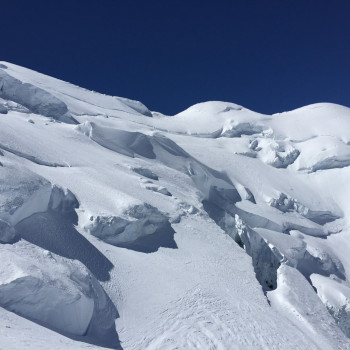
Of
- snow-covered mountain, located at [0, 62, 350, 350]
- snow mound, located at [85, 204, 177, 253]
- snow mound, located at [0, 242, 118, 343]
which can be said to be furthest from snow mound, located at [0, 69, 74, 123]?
snow mound, located at [0, 242, 118, 343]

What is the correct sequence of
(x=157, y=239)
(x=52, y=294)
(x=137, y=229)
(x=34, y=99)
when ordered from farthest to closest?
(x=34, y=99)
(x=157, y=239)
(x=137, y=229)
(x=52, y=294)

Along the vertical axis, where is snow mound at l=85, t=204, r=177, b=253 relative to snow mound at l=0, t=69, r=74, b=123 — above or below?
below

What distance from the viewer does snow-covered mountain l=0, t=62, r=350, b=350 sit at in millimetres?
13695

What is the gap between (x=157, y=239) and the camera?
20.4 metres

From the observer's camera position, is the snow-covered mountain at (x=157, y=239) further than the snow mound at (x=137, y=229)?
No

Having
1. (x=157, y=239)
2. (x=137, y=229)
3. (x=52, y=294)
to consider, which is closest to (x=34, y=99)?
(x=137, y=229)

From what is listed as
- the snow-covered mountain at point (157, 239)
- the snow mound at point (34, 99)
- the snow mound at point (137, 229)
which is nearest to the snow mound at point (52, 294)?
the snow-covered mountain at point (157, 239)

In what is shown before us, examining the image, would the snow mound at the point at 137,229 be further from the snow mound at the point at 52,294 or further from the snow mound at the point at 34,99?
the snow mound at the point at 34,99

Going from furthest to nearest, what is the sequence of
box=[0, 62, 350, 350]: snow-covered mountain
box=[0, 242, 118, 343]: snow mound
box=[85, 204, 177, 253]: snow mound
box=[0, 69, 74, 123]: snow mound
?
box=[0, 69, 74, 123]: snow mound → box=[85, 204, 177, 253]: snow mound → box=[0, 62, 350, 350]: snow-covered mountain → box=[0, 242, 118, 343]: snow mound

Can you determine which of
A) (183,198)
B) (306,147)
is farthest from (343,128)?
(183,198)

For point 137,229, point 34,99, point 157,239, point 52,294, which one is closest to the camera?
point 52,294

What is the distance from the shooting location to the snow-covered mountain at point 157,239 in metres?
13.7

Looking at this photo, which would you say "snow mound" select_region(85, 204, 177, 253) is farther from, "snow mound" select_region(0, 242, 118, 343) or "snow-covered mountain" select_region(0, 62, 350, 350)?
"snow mound" select_region(0, 242, 118, 343)

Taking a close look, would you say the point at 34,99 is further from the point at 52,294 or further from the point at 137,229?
the point at 52,294
